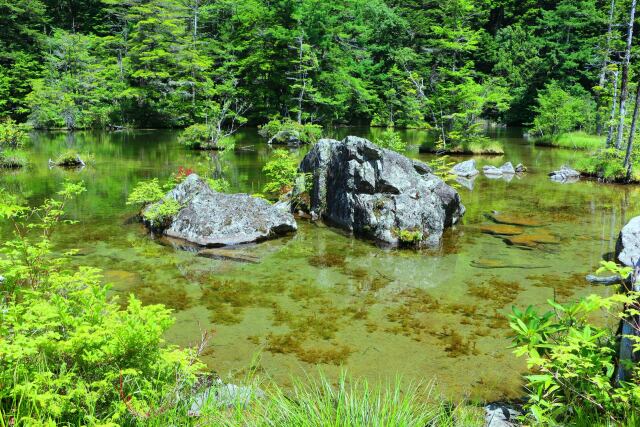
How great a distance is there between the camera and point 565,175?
16016 millimetres

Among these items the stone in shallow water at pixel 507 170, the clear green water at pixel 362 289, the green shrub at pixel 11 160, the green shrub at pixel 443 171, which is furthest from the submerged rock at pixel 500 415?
the green shrub at pixel 11 160

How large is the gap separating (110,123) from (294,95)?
1281 centimetres

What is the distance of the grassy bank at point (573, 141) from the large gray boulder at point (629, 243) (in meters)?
19.5

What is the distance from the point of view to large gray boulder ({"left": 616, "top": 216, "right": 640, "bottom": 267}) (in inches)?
244

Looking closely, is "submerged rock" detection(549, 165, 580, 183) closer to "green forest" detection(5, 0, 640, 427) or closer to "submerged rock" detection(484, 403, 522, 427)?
"green forest" detection(5, 0, 640, 427)

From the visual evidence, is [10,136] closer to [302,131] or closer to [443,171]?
[302,131]

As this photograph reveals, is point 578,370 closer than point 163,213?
Yes

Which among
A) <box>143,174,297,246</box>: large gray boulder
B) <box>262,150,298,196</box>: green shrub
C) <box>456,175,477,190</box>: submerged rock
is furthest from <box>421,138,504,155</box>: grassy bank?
<box>143,174,297,246</box>: large gray boulder

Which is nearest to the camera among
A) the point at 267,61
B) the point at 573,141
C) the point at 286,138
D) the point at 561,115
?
the point at 573,141

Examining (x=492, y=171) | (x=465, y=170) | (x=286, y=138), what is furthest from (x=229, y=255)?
(x=286, y=138)

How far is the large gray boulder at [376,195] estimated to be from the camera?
8773 mm

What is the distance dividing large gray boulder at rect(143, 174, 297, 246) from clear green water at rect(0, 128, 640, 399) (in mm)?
356

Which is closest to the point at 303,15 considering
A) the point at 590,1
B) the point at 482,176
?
the point at 482,176

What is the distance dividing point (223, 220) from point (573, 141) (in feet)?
75.2
